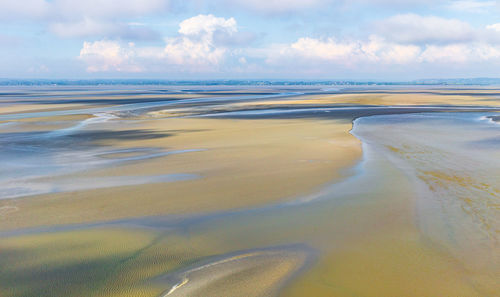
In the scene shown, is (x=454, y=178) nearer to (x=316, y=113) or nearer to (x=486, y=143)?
(x=486, y=143)

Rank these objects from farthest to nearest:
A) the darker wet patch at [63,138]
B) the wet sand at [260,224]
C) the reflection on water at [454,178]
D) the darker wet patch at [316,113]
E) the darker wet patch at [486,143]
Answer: the darker wet patch at [316,113] < the darker wet patch at [63,138] < the darker wet patch at [486,143] < the reflection on water at [454,178] < the wet sand at [260,224]

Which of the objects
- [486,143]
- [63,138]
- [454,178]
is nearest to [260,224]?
[454,178]

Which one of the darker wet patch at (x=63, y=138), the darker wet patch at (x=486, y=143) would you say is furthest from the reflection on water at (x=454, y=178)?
the darker wet patch at (x=63, y=138)

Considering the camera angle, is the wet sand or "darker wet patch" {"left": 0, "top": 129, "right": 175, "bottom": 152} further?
"darker wet patch" {"left": 0, "top": 129, "right": 175, "bottom": 152}

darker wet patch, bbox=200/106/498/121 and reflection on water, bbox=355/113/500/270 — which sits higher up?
darker wet patch, bbox=200/106/498/121

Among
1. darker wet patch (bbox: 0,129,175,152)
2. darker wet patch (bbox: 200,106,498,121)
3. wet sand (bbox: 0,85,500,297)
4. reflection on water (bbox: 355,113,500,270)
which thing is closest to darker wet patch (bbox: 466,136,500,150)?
reflection on water (bbox: 355,113,500,270)

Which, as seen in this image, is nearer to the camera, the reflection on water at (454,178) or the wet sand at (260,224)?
the wet sand at (260,224)

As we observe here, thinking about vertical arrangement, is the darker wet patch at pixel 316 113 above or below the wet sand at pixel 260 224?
above

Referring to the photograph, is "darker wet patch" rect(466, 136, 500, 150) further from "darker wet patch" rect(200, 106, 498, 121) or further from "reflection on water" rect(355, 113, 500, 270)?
"darker wet patch" rect(200, 106, 498, 121)

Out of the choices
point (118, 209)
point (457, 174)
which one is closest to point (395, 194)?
point (457, 174)

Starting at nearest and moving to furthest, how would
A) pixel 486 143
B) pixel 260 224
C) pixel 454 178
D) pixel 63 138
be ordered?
pixel 260 224, pixel 454 178, pixel 486 143, pixel 63 138

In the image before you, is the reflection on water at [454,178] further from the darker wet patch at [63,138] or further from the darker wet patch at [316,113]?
the darker wet patch at [63,138]

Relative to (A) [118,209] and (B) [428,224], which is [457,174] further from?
(A) [118,209]
